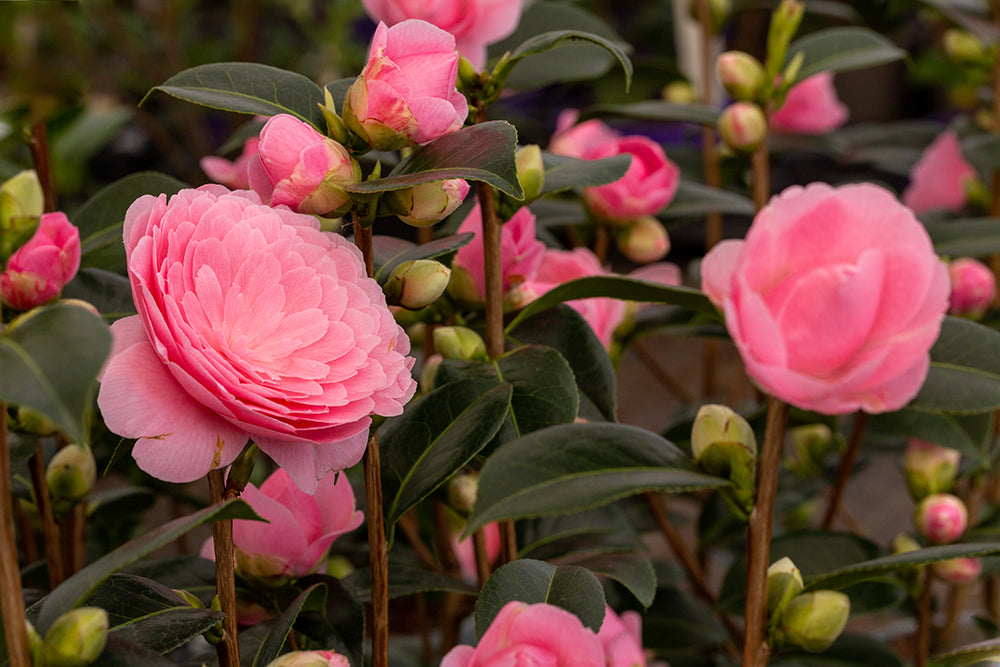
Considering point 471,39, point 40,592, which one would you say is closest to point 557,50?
point 471,39

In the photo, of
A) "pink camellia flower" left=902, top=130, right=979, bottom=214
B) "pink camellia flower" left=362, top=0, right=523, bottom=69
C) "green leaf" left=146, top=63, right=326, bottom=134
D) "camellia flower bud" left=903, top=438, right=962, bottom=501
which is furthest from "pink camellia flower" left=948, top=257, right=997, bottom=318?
"green leaf" left=146, top=63, right=326, bottom=134

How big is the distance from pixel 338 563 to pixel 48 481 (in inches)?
7.6

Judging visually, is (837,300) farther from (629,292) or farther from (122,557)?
(122,557)

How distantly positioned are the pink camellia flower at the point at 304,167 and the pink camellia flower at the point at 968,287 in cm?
49

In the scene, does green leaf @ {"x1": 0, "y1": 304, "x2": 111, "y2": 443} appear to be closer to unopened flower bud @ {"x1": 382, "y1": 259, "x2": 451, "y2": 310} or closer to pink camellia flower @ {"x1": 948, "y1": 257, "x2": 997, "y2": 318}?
unopened flower bud @ {"x1": 382, "y1": 259, "x2": 451, "y2": 310}

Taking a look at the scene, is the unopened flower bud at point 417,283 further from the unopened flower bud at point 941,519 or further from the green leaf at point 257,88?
the unopened flower bud at point 941,519

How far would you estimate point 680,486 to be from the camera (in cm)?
39

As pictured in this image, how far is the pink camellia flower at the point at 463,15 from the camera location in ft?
1.57

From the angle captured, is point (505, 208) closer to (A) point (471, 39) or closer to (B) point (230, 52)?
(A) point (471, 39)

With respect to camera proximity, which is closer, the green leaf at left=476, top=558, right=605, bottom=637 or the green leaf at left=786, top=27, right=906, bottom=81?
the green leaf at left=476, top=558, right=605, bottom=637

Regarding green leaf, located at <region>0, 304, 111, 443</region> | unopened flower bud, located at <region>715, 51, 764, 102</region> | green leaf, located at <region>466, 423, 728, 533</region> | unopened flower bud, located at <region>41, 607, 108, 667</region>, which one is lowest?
green leaf, located at <region>466, 423, 728, 533</region>

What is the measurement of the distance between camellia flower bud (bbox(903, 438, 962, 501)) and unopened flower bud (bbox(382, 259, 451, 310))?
0.41 meters

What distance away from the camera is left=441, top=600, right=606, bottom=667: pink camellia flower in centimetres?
33

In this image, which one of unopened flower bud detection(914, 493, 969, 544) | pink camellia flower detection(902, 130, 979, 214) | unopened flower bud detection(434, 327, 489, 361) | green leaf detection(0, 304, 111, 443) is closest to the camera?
green leaf detection(0, 304, 111, 443)
